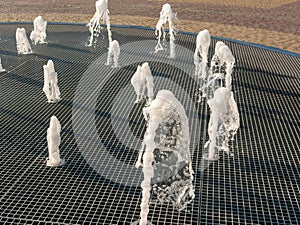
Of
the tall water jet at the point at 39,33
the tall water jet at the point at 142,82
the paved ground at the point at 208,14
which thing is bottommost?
the paved ground at the point at 208,14

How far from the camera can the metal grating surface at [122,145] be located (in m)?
7.83

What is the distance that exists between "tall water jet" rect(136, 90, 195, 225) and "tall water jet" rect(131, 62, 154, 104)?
9.90ft

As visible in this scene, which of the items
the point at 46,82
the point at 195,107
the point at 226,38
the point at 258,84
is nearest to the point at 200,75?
the point at 258,84

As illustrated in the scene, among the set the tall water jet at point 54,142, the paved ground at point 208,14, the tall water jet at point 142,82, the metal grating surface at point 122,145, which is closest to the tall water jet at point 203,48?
the metal grating surface at point 122,145

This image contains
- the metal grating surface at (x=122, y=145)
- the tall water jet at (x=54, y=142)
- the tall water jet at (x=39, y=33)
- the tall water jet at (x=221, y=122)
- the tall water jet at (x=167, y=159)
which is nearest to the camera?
the tall water jet at (x=167, y=159)

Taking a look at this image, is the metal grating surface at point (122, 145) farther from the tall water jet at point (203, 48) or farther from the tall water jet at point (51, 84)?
the tall water jet at point (203, 48)

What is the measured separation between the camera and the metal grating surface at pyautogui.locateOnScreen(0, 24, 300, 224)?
7832mm

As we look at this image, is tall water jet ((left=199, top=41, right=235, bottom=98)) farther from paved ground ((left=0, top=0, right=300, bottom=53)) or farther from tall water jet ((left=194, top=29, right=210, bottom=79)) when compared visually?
paved ground ((left=0, top=0, right=300, bottom=53))

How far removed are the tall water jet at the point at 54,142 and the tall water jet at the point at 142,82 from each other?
14.3 feet

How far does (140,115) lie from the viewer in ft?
39.7

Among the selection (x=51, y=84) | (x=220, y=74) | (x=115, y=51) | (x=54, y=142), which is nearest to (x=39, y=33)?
(x=115, y=51)

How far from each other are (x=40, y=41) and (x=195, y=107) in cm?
1147

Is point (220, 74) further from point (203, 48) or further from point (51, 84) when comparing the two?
point (51, 84)

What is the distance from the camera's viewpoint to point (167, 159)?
9.68 meters
